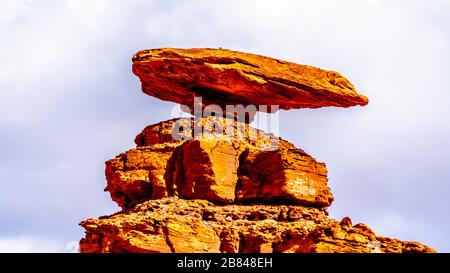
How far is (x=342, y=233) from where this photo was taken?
78938 mm

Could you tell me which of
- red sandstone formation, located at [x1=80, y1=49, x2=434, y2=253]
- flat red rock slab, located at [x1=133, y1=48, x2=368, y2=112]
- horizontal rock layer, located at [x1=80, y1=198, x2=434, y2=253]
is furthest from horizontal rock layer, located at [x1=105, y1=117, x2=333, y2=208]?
flat red rock slab, located at [x1=133, y1=48, x2=368, y2=112]

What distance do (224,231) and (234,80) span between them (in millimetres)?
9367

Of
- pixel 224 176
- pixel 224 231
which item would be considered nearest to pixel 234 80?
pixel 224 176

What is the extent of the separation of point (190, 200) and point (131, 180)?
365 cm

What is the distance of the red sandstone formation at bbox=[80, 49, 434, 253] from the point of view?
79500mm

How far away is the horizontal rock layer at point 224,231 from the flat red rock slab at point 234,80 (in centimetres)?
700

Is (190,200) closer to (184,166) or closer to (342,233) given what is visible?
(184,166)

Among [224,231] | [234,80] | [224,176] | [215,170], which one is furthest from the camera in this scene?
[234,80]

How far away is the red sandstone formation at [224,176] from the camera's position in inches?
3130

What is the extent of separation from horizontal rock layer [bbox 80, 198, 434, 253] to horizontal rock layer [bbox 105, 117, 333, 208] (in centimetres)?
90

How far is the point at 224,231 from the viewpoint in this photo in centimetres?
8106

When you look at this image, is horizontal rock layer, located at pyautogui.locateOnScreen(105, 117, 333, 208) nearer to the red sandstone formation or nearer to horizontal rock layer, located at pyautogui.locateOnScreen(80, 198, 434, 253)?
the red sandstone formation

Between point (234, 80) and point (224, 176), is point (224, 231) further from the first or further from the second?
point (234, 80)

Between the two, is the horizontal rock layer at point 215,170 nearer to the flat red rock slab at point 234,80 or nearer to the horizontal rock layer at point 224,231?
the horizontal rock layer at point 224,231
